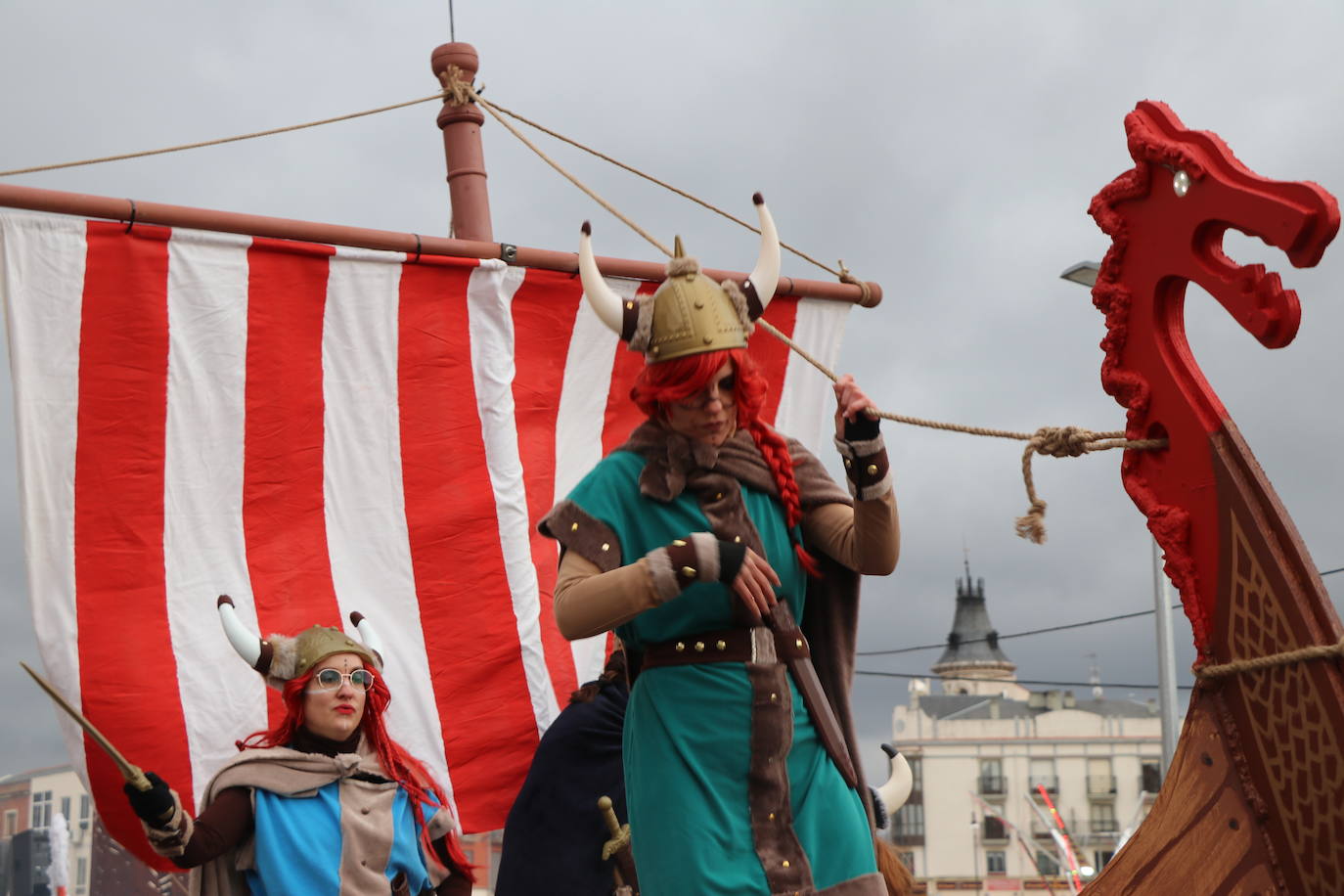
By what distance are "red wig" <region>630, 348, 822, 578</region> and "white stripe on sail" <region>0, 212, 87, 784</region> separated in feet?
9.63

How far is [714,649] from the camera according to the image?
10.7ft

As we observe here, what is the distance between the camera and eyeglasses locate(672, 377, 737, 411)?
3256 millimetres

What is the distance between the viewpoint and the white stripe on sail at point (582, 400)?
6.57 m

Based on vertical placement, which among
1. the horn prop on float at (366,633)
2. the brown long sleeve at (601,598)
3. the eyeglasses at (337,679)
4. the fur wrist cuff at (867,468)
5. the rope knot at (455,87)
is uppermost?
the rope knot at (455,87)

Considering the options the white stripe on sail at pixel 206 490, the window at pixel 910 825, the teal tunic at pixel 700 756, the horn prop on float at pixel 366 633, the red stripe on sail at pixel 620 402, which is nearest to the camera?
the teal tunic at pixel 700 756

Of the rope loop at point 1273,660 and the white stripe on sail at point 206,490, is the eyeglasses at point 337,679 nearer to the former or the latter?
the white stripe on sail at point 206,490

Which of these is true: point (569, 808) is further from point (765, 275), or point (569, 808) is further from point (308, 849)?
point (765, 275)

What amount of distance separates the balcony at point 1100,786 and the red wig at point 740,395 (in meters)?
69.9

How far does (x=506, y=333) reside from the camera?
6.60 m

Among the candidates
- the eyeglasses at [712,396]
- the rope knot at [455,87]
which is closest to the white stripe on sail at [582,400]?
the rope knot at [455,87]

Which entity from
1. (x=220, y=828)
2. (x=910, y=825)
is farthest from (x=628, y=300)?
(x=910, y=825)

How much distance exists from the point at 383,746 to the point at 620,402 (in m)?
2.27

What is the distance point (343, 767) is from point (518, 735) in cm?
137

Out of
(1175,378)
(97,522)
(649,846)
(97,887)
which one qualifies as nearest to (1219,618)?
(1175,378)
